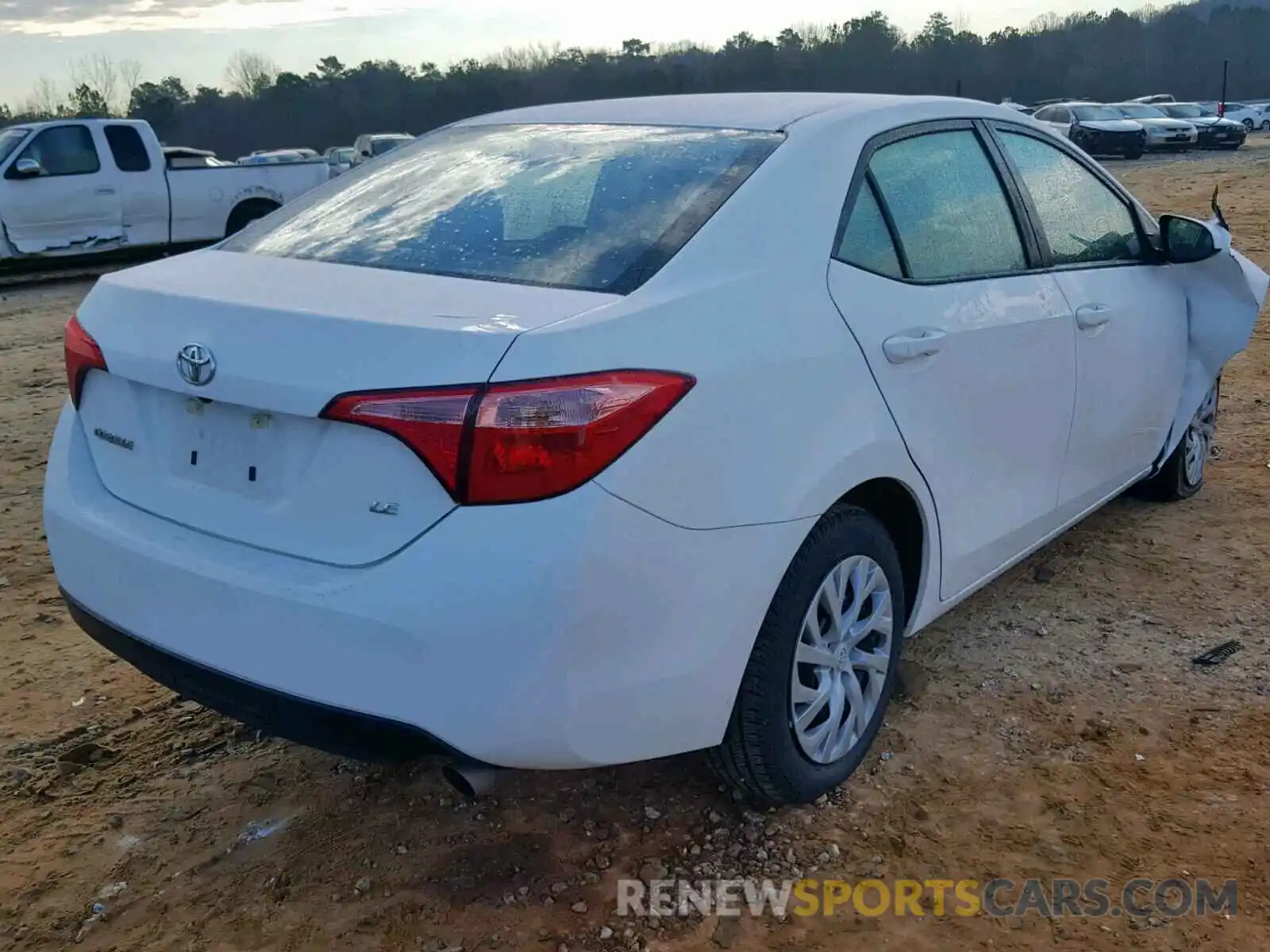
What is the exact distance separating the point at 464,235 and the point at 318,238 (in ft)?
1.42

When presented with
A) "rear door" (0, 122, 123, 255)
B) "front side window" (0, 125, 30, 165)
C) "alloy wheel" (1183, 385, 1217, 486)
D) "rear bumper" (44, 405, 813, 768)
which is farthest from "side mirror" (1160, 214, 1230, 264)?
"front side window" (0, 125, 30, 165)

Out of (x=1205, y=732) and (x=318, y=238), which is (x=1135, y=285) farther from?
(x=318, y=238)

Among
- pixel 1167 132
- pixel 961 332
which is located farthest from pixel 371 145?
pixel 961 332

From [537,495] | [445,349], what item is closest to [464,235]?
[445,349]

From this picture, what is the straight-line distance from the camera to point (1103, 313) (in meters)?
3.59

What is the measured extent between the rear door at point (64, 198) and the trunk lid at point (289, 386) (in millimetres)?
12071

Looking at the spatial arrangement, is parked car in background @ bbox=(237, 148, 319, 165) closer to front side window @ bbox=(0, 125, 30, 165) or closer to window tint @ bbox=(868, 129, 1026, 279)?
front side window @ bbox=(0, 125, 30, 165)

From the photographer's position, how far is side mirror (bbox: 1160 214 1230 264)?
402cm

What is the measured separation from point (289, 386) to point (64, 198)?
12.8 metres

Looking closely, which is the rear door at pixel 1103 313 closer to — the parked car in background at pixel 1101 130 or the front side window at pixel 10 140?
the front side window at pixel 10 140

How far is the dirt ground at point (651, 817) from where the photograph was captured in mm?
2414

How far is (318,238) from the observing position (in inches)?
112

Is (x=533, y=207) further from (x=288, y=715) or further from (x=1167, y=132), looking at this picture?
(x=1167, y=132)

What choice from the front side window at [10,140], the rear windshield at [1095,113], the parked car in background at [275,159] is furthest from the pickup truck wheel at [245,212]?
the rear windshield at [1095,113]
